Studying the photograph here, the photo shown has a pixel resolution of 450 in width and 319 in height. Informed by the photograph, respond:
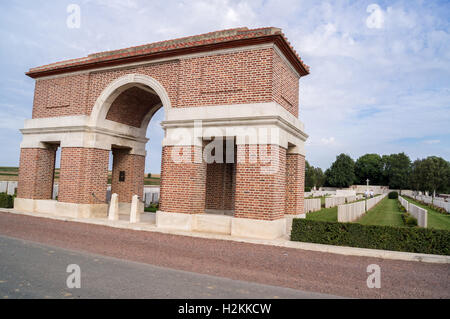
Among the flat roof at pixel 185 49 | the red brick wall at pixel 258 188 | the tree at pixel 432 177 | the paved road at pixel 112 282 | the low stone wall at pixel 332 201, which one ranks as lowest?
the paved road at pixel 112 282

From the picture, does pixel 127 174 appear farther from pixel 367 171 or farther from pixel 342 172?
pixel 367 171

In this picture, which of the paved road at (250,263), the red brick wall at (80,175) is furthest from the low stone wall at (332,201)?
the red brick wall at (80,175)

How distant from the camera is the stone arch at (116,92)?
11023 millimetres

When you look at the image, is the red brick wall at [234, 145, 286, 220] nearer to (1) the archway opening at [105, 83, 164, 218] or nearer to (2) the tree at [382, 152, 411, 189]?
(1) the archway opening at [105, 83, 164, 218]

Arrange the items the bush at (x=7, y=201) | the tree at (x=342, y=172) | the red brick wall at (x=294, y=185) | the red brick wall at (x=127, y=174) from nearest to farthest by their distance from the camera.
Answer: the red brick wall at (x=294, y=185) → the red brick wall at (x=127, y=174) → the bush at (x=7, y=201) → the tree at (x=342, y=172)

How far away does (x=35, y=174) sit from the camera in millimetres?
13219

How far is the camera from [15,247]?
279 inches

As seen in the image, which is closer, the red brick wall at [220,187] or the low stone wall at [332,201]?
the red brick wall at [220,187]

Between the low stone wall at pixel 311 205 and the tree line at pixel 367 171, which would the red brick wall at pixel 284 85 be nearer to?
the low stone wall at pixel 311 205

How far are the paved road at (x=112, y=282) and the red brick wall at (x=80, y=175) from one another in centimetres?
590

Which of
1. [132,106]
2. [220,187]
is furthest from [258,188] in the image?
[132,106]

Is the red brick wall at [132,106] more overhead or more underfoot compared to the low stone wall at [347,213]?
more overhead

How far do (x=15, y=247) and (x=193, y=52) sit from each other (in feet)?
24.9

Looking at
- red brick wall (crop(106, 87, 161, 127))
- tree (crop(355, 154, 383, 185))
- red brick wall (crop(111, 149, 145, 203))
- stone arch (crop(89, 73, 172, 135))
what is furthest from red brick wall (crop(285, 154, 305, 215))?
tree (crop(355, 154, 383, 185))
